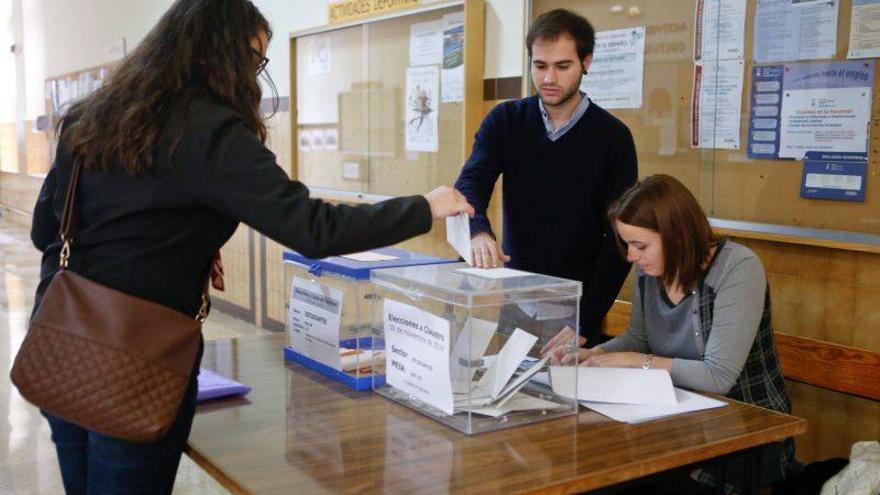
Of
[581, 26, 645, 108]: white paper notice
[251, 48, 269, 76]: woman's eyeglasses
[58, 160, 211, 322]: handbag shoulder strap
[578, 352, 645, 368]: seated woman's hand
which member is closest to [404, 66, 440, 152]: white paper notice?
[581, 26, 645, 108]: white paper notice

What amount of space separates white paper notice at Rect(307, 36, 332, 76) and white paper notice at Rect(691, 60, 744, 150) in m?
2.53

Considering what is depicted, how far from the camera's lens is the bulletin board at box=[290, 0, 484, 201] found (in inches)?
152

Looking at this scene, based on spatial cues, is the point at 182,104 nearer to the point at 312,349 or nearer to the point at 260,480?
the point at 260,480

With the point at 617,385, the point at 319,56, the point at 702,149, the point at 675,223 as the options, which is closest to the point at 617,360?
the point at 617,385

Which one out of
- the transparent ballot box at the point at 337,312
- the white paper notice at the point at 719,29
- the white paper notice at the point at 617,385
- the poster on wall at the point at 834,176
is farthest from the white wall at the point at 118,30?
the white paper notice at the point at 617,385

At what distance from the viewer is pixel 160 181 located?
1287 millimetres

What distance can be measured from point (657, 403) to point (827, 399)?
1.19 meters

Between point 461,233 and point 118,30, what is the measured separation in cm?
719

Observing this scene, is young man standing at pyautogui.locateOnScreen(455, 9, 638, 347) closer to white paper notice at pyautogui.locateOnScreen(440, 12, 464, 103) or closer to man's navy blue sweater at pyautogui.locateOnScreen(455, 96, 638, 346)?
man's navy blue sweater at pyautogui.locateOnScreen(455, 96, 638, 346)

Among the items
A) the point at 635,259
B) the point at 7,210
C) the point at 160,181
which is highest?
the point at 160,181

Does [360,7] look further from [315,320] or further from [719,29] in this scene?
[315,320]

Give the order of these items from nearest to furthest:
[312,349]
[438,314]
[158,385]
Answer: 1. [158,385]
2. [438,314]
3. [312,349]

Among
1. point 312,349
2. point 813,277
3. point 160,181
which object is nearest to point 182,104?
point 160,181

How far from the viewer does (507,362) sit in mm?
1601
